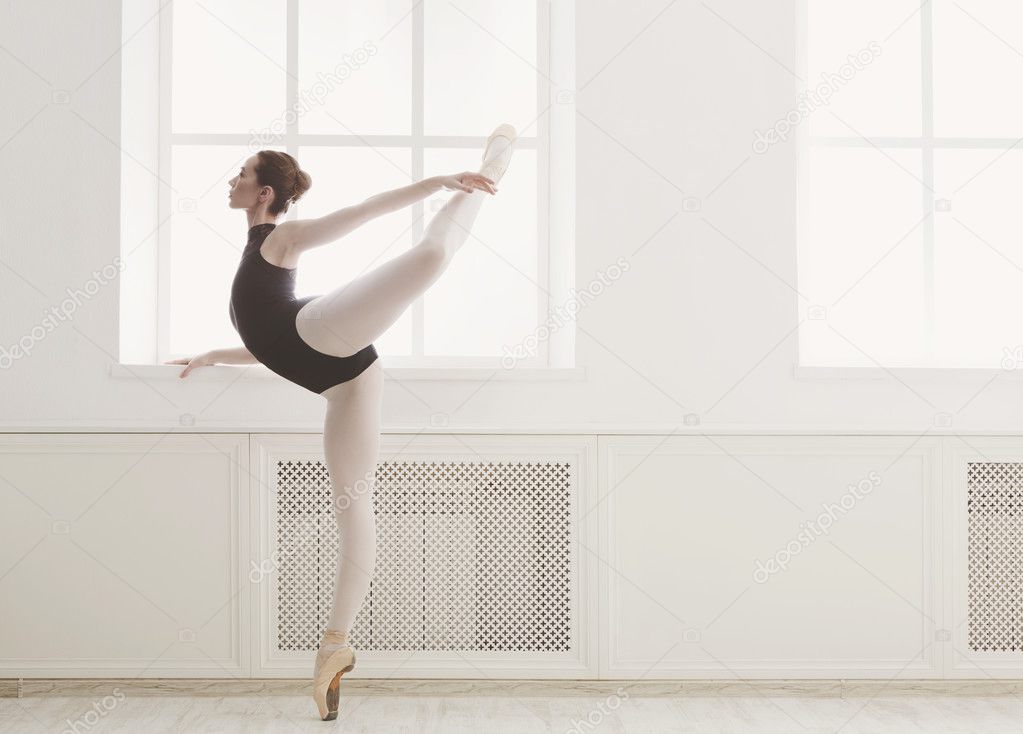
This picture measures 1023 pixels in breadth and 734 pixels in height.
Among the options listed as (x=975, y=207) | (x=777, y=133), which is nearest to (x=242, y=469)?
(x=777, y=133)

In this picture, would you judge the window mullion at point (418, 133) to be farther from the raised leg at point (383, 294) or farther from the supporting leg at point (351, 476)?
the raised leg at point (383, 294)

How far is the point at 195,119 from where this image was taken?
290 cm

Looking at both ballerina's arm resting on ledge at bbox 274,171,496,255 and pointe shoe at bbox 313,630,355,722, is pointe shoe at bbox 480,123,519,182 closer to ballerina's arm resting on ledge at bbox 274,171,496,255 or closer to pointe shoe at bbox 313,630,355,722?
ballerina's arm resting on ledge at bbox 274,171,496,255

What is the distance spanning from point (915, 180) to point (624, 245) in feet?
3.79

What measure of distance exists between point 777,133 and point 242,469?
1.95 metres

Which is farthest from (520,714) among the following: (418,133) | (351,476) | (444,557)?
(418,133)

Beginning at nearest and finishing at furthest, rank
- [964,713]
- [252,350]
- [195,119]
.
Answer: [252,350] < [964,713] < [195,119]

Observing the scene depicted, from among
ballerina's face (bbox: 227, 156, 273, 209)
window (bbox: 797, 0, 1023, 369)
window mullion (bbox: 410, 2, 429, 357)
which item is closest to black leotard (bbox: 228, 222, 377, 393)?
ballerina's face (bbox: 227, 156, 273, 209)

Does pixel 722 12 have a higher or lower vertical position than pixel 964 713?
higher

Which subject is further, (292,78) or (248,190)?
(292,78)

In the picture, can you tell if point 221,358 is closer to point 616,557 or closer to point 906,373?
point 616,557

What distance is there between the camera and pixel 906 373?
8.50 ft

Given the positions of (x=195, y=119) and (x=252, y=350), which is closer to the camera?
(x=252, y=350)

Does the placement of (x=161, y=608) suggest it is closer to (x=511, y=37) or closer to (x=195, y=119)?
(x=195, y=119)
